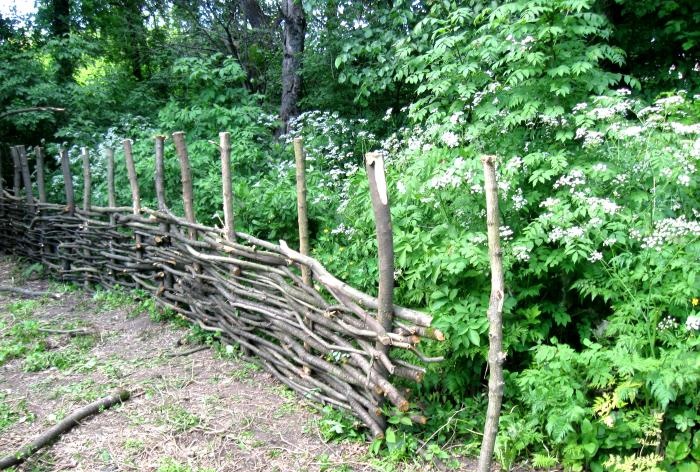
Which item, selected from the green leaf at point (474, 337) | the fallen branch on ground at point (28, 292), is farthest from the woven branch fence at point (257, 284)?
the fallen branch on ground at point (28, 292)

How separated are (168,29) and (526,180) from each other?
11939 mm

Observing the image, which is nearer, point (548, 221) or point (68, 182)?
point (548, 221)

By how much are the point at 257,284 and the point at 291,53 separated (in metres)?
5.39

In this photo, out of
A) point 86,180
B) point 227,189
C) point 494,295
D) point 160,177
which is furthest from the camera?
point 86,180

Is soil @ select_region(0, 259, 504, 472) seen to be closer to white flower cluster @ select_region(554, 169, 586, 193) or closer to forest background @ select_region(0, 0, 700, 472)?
forest background @ select_region(0, 0, 700, 472)

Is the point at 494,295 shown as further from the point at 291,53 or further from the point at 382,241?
the point at 291,53

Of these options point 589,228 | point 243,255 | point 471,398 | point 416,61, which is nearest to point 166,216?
point 243,255

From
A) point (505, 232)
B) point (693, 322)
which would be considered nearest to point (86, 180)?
point (505, 232)

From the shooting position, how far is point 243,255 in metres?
4.16

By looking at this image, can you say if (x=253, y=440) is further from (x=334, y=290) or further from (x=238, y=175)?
(x=238, y=175)

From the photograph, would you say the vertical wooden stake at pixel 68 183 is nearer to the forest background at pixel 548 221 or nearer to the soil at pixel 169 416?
the forest background at pixel 548 221

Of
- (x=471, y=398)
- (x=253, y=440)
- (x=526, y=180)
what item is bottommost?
(x=253, y=440)

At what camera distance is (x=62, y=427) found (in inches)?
133

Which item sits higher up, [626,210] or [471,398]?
[626,210]
